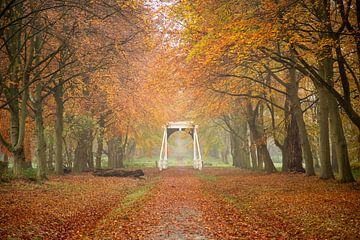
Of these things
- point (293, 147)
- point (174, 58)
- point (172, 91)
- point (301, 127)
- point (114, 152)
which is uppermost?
point (174, 58)

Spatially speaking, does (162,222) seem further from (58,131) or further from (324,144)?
Answer: (58,131)

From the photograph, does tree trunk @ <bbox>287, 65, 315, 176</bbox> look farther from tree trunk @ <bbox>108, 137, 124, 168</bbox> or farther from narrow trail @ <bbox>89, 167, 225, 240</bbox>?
tree trunk @ <bbox>108, 137, 124, 168</bbox>

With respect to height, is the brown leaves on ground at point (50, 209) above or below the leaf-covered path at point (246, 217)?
above

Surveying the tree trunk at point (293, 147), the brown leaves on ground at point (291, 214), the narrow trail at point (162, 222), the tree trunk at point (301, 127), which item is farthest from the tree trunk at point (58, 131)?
the tree trunk at point (293, 147)

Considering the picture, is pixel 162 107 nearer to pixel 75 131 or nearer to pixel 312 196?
pixel 75 131

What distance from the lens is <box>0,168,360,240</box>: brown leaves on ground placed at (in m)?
7.50

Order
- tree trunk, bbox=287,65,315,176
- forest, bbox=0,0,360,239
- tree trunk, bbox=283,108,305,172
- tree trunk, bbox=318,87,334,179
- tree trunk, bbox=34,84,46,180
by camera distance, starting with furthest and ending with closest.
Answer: tree trunk, bbox=283,108,305,172
tree trunk, bbox=287,65,315,176
tree trunk, bbox=34,84,46,180
tree trunk, bbox=318,87,334,179
forest, bbox=0,0,360,239

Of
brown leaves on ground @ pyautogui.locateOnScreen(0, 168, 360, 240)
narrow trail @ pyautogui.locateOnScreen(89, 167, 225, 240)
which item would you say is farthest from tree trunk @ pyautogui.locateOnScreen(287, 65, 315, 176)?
narrow trail @ pyautogui.locateOnScreen(89, 167, 225, 240)

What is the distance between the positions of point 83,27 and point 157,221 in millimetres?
10535

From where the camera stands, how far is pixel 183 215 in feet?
31.6

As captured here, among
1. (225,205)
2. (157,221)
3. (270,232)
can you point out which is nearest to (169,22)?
(225,205)

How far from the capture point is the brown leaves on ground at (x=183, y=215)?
7.50 meters

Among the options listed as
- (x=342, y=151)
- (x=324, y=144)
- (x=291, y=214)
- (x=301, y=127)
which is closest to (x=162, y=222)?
(x=291, y=214)

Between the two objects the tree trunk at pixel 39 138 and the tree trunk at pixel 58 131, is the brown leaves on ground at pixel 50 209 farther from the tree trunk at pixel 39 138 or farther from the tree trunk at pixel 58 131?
the tree trunk at pixel 58 131
